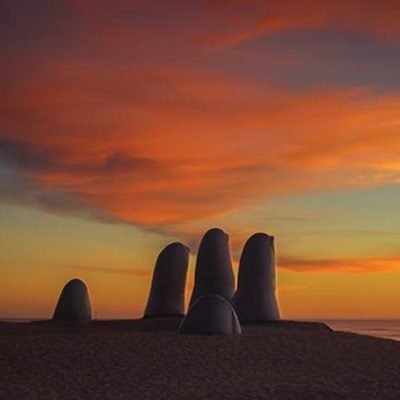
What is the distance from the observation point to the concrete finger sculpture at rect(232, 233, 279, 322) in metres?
31.8

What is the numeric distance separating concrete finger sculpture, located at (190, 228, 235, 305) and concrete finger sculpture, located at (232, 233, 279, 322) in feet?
4.86

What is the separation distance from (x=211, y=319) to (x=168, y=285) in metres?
11.9

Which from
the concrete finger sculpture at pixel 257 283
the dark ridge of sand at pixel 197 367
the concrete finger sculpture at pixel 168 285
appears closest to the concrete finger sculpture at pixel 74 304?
the concrete finger sculpture at pixel 168 285

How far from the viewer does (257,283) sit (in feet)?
106

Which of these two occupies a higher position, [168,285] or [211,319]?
[168,285]

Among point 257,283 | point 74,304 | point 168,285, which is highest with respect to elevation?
point 168,285

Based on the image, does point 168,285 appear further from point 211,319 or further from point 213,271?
point 211,319

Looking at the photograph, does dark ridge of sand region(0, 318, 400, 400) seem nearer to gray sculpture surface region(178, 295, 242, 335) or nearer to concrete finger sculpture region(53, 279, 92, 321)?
gray sculpture surface region(178, 295, 242, 335)

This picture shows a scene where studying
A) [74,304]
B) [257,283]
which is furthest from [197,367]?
[74,304]

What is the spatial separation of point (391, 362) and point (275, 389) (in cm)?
559

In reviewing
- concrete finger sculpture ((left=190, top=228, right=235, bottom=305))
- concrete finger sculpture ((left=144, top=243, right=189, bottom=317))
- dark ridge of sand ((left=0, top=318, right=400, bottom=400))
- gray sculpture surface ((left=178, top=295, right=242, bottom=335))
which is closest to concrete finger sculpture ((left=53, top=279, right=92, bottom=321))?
concrete finger sculpture ((left=144, top=243, right=189, bottom=317))

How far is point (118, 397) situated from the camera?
13.1m

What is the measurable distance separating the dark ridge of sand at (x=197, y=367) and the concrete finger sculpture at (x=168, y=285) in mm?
12319

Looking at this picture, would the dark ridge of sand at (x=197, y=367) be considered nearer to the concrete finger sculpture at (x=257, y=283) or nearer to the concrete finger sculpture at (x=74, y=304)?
the concrete finger sculpture at (x=257, y=283)
